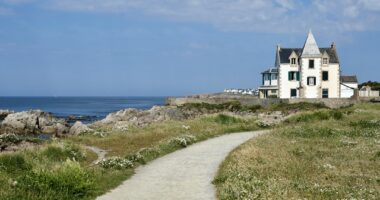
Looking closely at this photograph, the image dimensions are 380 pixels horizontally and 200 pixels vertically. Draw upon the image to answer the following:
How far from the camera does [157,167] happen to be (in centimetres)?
2236

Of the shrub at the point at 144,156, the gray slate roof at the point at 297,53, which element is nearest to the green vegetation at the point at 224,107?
the gray slate roof at the point at 297,53

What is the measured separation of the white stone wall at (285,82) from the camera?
85.2 metres

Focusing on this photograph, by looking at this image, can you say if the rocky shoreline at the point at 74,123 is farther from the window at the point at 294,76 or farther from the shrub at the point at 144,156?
the shrub at the point at 144,156

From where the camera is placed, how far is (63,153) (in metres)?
25.8

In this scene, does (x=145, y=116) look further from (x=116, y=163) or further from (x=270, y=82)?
(x=116, y=163)

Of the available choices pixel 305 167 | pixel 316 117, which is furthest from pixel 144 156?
pixel 316 117

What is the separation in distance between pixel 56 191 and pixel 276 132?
21596 millimetres

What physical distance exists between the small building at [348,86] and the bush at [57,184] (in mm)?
74568

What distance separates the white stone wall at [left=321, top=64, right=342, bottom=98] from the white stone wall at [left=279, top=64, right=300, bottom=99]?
182 inches

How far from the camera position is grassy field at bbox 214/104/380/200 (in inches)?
651

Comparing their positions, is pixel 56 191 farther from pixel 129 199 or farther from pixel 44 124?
pixel 44 124

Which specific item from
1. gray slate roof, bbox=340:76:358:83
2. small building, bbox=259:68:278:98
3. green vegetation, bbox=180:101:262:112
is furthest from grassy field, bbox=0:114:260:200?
gray slate roof, bbox=340:76:358:83

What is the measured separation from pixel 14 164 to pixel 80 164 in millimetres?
3441

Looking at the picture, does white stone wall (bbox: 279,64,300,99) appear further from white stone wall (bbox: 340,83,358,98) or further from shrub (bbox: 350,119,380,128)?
shrub (bbox: 350,119,380,128)
